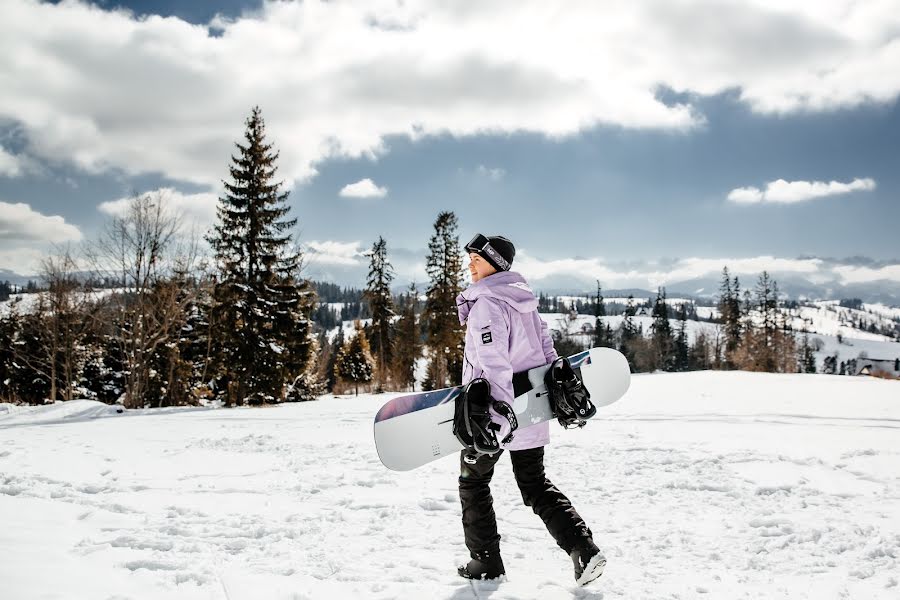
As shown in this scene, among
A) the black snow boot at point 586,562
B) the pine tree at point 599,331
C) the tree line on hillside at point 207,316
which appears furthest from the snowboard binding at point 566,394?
the pine tree at point 599,331

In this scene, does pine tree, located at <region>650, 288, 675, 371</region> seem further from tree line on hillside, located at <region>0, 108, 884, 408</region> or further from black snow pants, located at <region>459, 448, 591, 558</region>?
black snow pants, located at <region>459, 448, 591, 558</region>

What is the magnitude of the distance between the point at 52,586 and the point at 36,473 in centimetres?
387

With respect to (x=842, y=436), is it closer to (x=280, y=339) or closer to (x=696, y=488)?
(x=696, y=488)

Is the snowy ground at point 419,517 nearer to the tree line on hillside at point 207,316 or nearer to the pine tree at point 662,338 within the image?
the tree line on hillside at point 207,316

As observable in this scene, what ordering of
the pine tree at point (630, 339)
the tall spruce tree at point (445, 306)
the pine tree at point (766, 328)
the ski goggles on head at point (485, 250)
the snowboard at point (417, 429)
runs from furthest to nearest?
the pine tree at point (630, 339) < the pine tree at point (766, 328) < the tall spruce tree at point (445, 306) < the snowboard at point (417, 429) < the ski goggles on head at point (485, 250)

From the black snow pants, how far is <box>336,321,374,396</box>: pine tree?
154 ft

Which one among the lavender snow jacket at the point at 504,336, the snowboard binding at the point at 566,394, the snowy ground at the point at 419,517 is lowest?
the snowy ground at the point at 419,517

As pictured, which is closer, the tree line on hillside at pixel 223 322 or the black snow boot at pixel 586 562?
the black snow boot at pixel 586 562

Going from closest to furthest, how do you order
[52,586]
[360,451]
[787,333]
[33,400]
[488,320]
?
[52,586] → [488,320] → [360,451] → [33,400] → [787,333]

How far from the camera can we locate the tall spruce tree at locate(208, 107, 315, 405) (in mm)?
23250

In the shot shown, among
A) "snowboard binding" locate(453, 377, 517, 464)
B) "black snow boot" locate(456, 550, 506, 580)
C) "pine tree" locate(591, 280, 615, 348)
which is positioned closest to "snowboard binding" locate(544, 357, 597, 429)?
"snowboard binding" locate(453, 377, 517, 464)

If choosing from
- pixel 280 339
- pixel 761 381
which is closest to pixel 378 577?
pixel 761 381

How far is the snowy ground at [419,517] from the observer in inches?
123

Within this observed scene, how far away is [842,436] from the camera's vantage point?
7.46 meters
